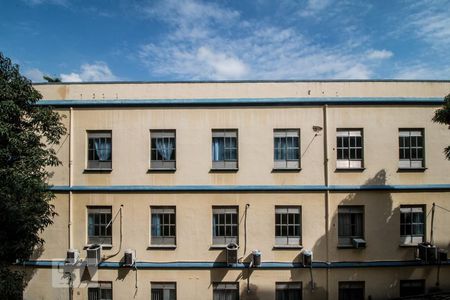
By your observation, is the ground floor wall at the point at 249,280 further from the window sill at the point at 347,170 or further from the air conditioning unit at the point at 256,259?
the window sill at the point at 347,170

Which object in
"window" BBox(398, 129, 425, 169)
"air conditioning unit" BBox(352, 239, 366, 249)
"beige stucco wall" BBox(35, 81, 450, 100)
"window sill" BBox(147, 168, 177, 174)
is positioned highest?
"beige stucco wall" BBox(35, 81, 450, 100)

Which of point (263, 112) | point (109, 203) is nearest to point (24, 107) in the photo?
point (109, 203)

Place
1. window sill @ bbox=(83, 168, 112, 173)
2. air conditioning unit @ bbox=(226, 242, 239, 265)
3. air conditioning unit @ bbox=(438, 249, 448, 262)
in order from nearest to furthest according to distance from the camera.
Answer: air conditioning unit @ bbox=(226, 242, 239, 265)
air conditioning unit @ bbox=(438, 249, 448, 262)
window sill @ bbox=(83, 168, 112, 173)

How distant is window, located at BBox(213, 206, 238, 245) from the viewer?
1211cm

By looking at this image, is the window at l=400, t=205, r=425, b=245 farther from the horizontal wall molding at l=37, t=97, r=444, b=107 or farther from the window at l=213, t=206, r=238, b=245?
the window at l=213, t=206, r=238, b=245

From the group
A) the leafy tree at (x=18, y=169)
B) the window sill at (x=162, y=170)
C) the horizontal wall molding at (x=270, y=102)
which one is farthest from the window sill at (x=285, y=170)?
the leafy tree at (x=18, y=169)

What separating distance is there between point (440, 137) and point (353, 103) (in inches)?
168

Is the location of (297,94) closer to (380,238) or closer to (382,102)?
(382,102)

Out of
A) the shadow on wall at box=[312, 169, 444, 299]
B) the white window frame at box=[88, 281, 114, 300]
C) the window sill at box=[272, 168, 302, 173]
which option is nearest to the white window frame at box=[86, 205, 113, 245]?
the white window frame at box=[88, 281, 114, 300]

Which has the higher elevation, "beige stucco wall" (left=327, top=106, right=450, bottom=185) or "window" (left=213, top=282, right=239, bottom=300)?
"beige stucco wall" (left=327, top=106, right=450, bottom=185)

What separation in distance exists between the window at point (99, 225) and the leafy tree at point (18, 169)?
6.52 feet

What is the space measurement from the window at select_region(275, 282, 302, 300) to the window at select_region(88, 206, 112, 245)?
25.7 feet

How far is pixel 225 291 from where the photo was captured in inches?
472

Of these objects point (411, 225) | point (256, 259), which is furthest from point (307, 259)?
point (411, 225)
